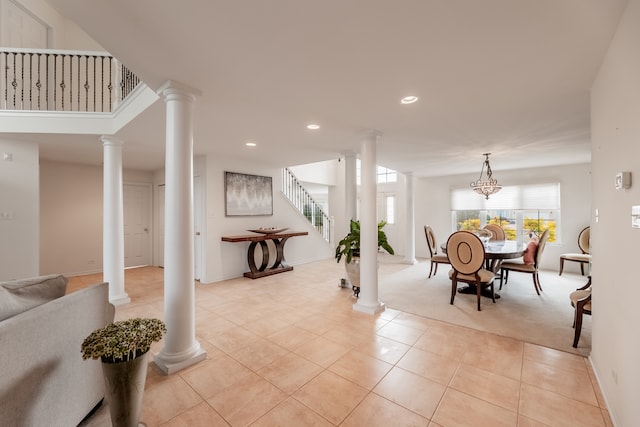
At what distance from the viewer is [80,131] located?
3.63m

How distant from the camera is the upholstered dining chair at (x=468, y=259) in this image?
3.56m

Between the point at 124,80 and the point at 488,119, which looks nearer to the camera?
the point at 488,119

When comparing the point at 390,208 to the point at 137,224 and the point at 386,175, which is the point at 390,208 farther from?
the point at 137,224

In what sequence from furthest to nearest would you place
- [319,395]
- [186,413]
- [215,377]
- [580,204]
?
1. [580,204]
2. [215,377]
3. [319,395]
4. [186,413]

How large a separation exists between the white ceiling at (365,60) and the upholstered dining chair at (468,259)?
1455 mm

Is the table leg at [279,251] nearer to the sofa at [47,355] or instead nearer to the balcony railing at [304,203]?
the balcony railing at [304,203]

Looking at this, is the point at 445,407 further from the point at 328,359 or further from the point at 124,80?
the point at 124,80

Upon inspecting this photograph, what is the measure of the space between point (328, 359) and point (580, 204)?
6.57 m

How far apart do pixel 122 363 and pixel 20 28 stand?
7013mm

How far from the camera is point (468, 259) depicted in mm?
3660

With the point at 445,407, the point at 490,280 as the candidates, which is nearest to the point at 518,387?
the point at 445,407

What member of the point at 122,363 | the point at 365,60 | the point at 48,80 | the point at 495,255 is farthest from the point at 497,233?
the point at 48,80

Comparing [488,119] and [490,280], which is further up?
[488,119]

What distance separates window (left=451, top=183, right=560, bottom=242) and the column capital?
688 centimetres
